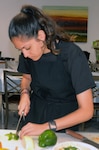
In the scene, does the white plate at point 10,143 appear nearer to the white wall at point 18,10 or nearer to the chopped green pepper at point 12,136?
the chopped green pepper at point 12,136

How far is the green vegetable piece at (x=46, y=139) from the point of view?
3.55ft

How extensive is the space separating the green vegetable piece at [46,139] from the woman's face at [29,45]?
0.34 m

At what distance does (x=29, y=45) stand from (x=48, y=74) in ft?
0.81

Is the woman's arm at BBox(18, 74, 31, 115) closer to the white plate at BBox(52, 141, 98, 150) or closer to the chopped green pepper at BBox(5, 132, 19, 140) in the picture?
the chopped green pepper at BBox(5, 132, 19, 140)

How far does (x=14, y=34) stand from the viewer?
1.12 meters

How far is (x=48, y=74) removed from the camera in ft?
4.37

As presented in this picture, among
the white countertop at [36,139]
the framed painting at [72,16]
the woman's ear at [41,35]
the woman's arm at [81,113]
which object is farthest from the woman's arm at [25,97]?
the framed painting at [72,16]

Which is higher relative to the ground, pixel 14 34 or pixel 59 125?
pixel 14 34

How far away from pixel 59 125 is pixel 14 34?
1.40ft

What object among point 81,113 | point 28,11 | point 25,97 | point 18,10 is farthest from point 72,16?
point 81,113

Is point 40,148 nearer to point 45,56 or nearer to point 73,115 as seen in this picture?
point 73,115

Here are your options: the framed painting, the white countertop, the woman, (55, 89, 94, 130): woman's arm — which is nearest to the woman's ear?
the woman

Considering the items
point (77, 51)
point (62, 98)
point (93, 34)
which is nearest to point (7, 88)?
point (62, 98)

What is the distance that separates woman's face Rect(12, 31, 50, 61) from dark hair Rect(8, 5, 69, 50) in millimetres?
18
